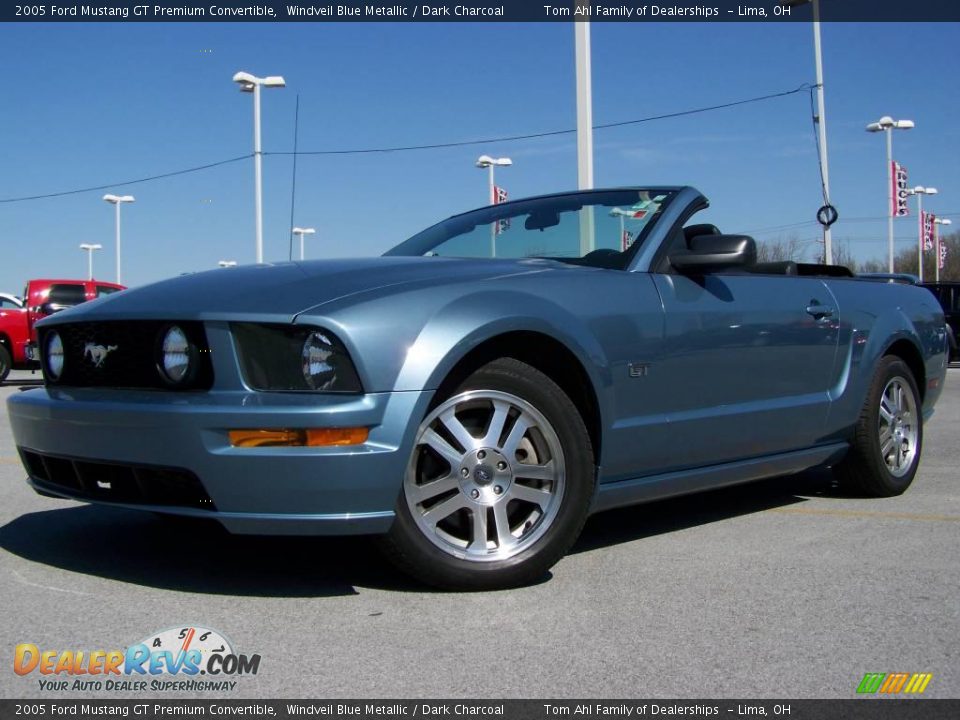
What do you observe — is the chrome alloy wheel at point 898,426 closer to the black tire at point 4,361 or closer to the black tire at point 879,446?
the black tire at point 879,446

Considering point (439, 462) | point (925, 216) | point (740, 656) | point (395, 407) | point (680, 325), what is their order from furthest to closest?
point (925, 216) → point (680, 325) → point (439, 462) → point (395, 407) → point (740, 656)

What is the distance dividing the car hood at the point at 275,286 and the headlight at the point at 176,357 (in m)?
0.06

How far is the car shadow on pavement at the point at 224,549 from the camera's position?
11.7 feet

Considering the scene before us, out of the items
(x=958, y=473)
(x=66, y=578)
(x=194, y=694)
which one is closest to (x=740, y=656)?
(x=194, y=694)

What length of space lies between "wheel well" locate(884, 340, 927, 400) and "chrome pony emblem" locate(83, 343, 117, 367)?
149 inches

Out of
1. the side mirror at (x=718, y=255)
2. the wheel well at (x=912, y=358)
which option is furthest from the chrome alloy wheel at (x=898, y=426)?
the side mirror at (x=718, y=255)

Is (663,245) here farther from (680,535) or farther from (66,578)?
(66,578)

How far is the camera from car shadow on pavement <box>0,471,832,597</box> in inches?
141

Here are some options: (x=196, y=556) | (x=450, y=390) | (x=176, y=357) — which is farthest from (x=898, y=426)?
(x=176, y=357)

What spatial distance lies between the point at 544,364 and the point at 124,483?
1.42 metres

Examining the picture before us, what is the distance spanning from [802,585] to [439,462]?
1.27m

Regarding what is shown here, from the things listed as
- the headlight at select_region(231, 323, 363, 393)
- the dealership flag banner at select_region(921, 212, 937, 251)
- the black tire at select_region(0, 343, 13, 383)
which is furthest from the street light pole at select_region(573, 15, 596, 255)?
the dealership flag banner at select_region(921, 212, 937, 251)

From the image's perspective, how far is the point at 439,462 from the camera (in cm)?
345

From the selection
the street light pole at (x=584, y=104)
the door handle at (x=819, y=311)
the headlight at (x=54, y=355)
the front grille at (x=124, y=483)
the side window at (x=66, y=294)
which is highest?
the street light pole at (x=584, y=104)
